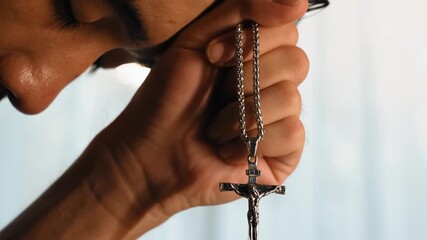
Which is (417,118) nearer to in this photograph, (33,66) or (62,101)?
(62,101)

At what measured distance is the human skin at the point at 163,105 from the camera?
0.63m

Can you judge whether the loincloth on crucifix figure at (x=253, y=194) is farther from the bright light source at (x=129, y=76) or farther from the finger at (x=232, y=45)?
the bright light source at (x=129, y=76)

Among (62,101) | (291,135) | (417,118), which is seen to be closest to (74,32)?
(291,135)

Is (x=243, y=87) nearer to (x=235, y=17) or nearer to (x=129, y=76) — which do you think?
(x=235, y=17)

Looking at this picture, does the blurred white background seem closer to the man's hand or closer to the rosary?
the man's hand

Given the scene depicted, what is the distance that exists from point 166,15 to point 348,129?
1.28m

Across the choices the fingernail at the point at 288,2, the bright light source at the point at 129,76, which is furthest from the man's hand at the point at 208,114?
the bright light source at the point at 129,76

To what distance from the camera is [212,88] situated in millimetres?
663

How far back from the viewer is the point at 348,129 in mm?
1821

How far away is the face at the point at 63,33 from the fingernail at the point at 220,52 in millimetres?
56

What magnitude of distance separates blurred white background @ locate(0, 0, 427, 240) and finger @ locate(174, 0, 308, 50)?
1.08 m

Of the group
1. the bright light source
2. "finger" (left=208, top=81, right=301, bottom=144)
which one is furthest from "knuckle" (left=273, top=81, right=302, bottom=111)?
the bright light source

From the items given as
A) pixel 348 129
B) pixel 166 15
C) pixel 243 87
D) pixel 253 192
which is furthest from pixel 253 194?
pixel 348 129

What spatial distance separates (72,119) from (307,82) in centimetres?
72
